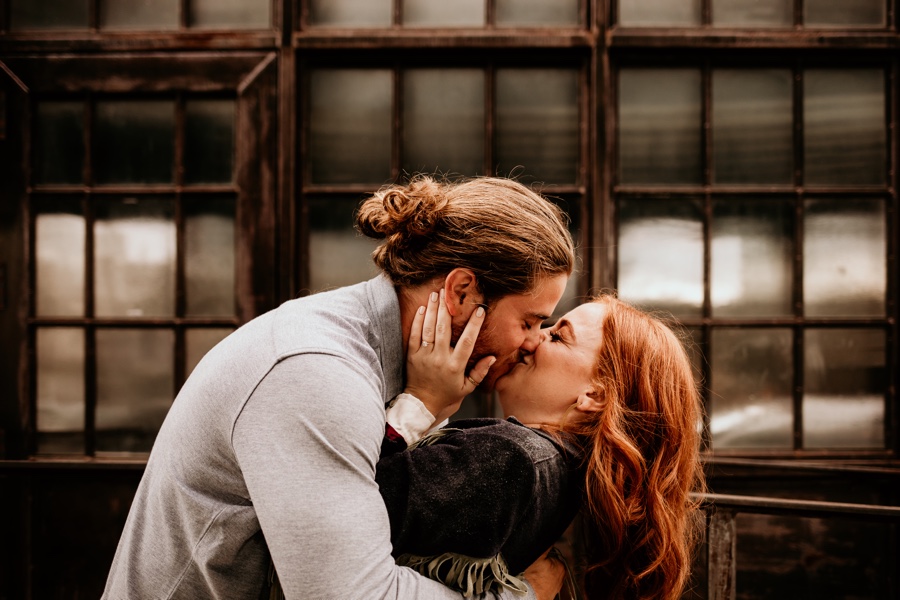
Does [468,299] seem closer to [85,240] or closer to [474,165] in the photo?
[474,165]

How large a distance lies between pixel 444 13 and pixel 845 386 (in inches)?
108

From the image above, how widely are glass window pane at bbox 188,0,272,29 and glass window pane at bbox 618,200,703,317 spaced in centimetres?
205

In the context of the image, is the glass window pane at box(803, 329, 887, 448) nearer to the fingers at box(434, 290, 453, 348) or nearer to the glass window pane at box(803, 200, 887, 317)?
the glass window pane at box(803, 200, 887, 317)

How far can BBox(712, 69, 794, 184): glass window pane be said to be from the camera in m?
3.20

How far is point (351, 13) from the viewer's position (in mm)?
3197

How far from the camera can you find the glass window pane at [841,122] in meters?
3.20

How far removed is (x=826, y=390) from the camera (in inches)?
126

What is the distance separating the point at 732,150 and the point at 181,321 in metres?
2.89

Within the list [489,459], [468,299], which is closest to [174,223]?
[468,299]

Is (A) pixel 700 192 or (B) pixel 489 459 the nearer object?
(B) pixel 489 459

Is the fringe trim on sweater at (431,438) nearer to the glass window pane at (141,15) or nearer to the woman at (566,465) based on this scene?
the woman at (566,465)

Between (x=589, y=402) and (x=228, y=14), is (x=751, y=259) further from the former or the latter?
(x=228, y=14)

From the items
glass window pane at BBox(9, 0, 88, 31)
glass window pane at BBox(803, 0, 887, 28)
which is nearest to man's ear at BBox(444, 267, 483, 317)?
glass window pane at BBox(803, 0, 887, 28)

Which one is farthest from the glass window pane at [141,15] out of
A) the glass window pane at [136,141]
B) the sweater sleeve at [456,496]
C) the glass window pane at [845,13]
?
the glass window pane at [845,13]
